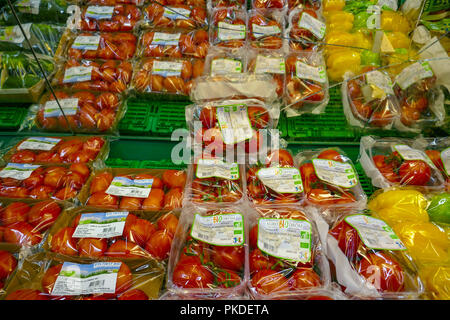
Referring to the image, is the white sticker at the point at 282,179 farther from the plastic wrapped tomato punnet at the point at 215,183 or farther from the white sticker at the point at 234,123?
the white sticker at the point at 234,123

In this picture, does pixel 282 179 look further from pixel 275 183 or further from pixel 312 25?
pixel 312 25

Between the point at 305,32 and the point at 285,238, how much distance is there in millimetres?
1632

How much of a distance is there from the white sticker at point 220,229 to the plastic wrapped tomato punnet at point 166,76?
3.46 ft

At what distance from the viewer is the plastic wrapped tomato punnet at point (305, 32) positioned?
218 centimetres

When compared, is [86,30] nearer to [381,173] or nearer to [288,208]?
[288,208]

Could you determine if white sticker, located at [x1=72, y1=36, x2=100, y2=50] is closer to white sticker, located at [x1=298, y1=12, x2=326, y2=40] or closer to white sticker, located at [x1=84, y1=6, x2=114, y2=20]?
white sticker, located at [x1=84, y1=6, x2=114, y2=20]

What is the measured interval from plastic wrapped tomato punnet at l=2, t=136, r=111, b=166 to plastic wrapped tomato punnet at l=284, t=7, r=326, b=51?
1.48 metres

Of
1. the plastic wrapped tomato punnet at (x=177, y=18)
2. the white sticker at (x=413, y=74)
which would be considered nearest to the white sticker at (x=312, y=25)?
the white sticker at (x=413, y=74)

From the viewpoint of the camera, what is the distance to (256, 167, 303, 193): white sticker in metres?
1.38

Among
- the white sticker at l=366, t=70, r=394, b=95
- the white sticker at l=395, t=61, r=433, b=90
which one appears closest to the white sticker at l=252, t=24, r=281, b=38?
the white sticker at l=366, t=70, r=394, b=95

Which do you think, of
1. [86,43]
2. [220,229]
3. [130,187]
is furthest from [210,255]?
[86,43]
